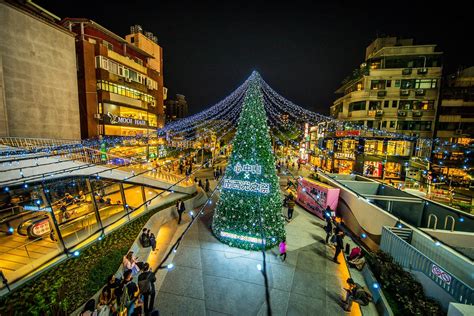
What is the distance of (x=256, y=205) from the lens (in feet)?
30.8

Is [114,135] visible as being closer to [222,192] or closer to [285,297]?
[222,192]

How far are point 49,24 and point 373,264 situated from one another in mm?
30363

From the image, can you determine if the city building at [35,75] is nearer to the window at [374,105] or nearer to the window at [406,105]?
the window at [374,105]

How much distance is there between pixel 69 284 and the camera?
6.61 meters

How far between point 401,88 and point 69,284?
38605 millimetres

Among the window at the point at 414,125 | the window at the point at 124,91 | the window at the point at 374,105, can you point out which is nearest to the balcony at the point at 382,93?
the window at the point at 374,105

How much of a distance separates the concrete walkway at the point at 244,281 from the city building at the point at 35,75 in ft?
59.2

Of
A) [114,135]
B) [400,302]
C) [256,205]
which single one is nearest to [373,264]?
[400,302]

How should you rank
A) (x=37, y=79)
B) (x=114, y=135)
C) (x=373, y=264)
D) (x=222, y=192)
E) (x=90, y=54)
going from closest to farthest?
(x=373, y=264) < (x=222, y=192) < (x=37, y=79) < (x=90, y=54) < (x=114, y=135)

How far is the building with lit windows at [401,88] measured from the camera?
27250mm

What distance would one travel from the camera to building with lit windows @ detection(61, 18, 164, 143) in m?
23.7

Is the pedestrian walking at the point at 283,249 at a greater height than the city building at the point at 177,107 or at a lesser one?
lesser

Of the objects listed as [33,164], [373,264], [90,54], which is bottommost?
[373,264]

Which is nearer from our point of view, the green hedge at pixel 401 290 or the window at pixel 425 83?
the green hedge at pixel 401 290
